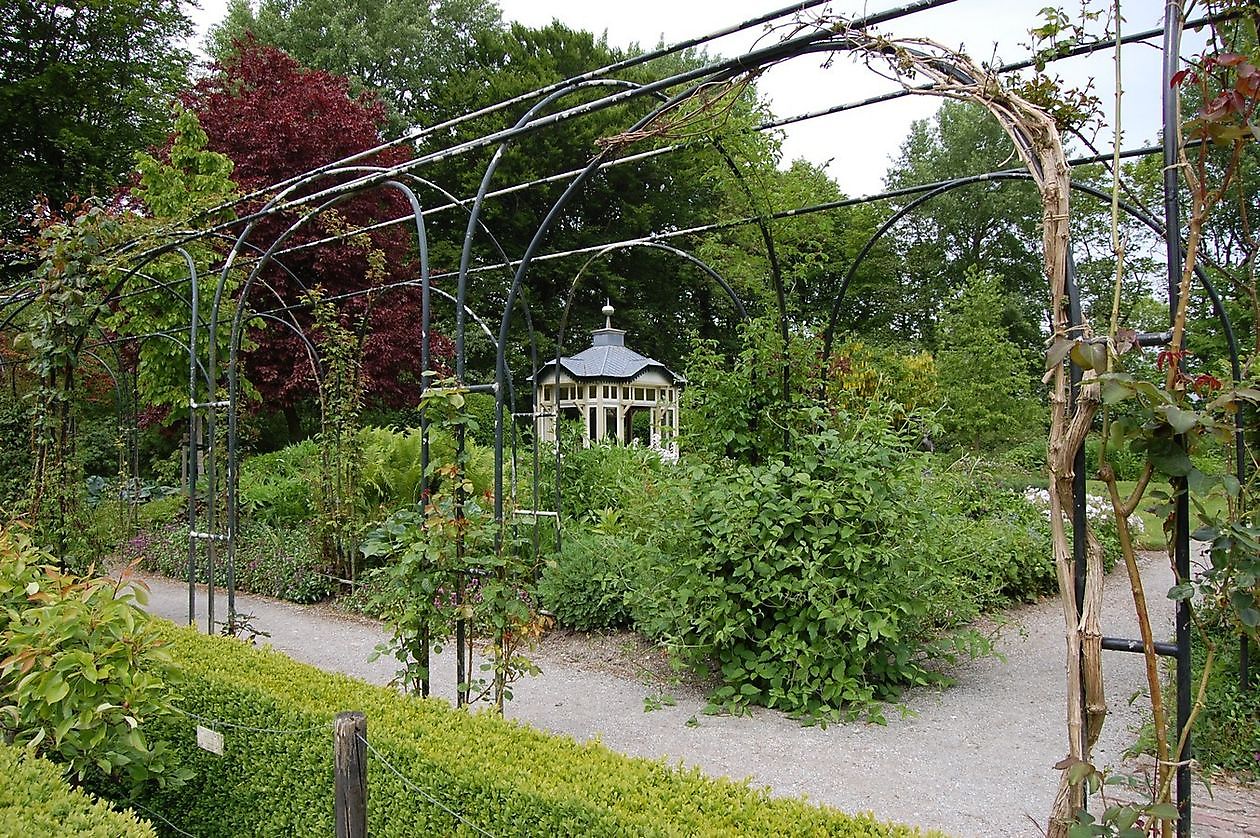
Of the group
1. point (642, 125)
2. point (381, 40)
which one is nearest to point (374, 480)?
point (642, 125)

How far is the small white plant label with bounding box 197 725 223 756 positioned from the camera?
323 cm

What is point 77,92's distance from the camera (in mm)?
14953

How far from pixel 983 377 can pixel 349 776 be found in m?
11.1

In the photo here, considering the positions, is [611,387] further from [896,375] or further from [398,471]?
[398,471]

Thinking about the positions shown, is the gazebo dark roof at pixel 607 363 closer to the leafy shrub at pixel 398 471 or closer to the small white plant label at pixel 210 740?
the leafy shrub at pixel 398 471

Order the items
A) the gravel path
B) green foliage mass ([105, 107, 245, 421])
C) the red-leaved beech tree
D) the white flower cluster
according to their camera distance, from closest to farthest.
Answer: the gravel path < the white flower cluster < green foliage mass ([105, 107, 245, 421]) < the red-leaved beech tree

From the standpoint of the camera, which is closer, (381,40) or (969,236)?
(381,40)

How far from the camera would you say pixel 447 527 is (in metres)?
3.71

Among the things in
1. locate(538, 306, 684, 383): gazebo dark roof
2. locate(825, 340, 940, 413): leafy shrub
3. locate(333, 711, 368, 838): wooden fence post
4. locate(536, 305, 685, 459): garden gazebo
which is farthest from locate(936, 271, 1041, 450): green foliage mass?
locate(333, 711, 368, 838): wooden fence post

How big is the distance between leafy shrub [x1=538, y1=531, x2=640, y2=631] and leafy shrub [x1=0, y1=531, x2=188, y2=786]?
3.13 meters

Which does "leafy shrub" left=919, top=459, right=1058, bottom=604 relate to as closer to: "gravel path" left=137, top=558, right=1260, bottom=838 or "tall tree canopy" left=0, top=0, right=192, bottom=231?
"gravel path" left=137, top=558, right=1260, bottom=838

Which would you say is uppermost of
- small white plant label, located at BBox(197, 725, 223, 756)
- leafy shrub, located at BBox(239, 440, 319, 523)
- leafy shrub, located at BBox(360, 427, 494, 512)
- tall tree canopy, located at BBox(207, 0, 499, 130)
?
tall tree canopy, located at BBox(207, 0, 499, 130)

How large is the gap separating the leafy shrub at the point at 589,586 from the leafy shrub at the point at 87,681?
3.13 m

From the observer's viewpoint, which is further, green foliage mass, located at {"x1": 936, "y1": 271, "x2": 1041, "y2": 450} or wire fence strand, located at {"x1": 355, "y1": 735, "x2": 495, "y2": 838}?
green foliage mass, located at {"x1": 936, "y1": 271, "x2": 1041, "y2": 450}
